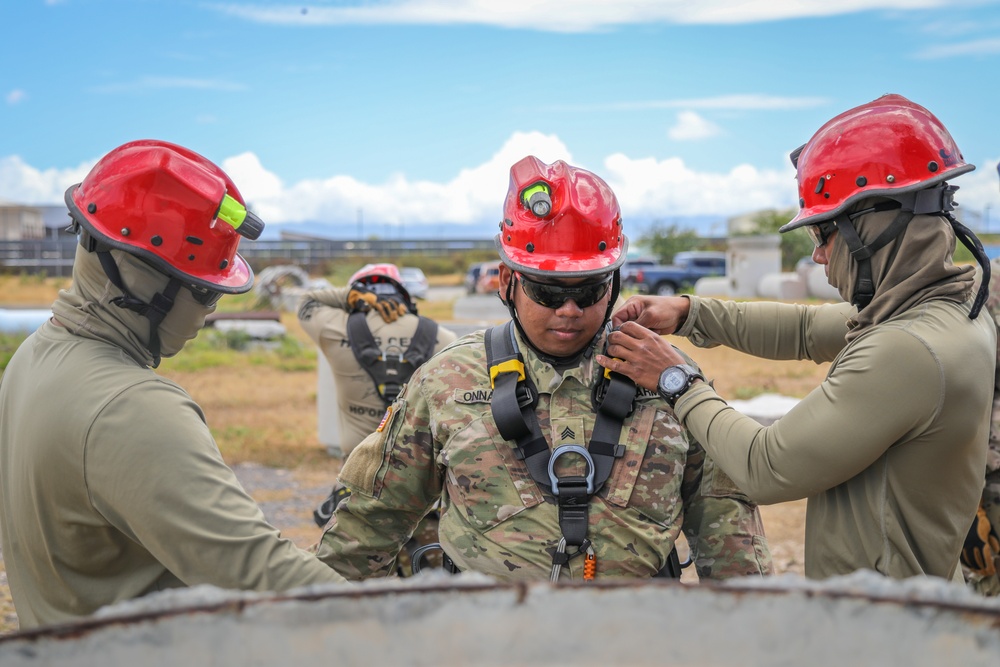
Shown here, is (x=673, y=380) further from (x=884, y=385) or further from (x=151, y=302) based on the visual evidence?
(x=151, y=302)

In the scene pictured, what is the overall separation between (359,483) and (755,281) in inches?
1225

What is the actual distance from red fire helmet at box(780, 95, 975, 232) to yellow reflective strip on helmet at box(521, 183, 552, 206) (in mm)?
812

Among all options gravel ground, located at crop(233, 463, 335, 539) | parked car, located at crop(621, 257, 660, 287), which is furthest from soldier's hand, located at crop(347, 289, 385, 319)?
parked car, located at crop(621, 257, 660, 287)

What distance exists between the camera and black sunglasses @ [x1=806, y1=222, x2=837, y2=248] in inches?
111

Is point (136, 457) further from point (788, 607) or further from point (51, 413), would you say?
point (788, 607)

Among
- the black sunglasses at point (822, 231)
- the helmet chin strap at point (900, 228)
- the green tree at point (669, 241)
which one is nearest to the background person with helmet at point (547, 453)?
the black sunglasses at point (822, 231)

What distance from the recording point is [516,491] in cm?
302

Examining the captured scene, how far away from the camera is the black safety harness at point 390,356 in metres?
6.54

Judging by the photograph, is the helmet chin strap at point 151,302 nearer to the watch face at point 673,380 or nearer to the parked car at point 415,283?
the watch face at point 673,380

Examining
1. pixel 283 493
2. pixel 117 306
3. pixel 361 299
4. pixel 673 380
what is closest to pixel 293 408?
pixel 283 493

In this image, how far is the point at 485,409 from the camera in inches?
123

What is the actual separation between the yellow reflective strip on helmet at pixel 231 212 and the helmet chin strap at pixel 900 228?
1.83 m

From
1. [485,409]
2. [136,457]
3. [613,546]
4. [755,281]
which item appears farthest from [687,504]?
[755,281]

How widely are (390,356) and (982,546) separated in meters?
3.99
